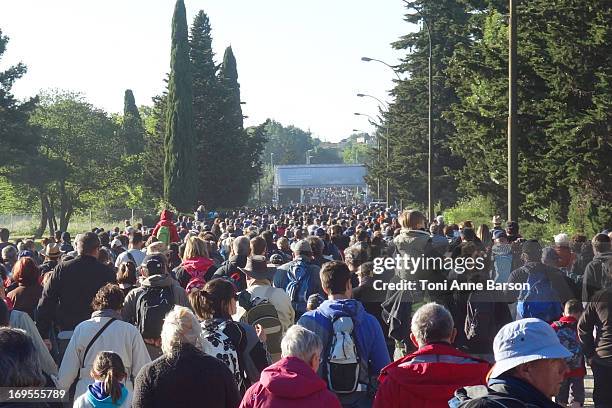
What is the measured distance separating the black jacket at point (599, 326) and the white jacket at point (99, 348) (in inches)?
157

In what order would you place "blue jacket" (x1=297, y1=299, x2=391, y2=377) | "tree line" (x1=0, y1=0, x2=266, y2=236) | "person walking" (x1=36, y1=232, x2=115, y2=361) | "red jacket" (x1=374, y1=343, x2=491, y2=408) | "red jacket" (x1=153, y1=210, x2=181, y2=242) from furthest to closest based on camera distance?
"tree line" (x1=0, y1=0, x2=266, y2=236)
"red jacket" (x1=153, y1=210, x2=181, y2=242)
"person walking" (x1=36, y1=232, x2=115, y2=361)
"blue jacket" (x1=297, y1=299, x2=391, y2=377)
"red jacket" (x1=374, y1=343, x2=491, y2=408)

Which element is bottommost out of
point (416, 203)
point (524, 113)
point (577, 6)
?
point (416, 203)

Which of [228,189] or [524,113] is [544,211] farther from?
[228,189]

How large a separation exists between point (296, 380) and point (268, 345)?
356 centimetres

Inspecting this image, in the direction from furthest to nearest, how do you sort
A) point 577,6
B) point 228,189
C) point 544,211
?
point 228,189, point 544,211, point 577,6

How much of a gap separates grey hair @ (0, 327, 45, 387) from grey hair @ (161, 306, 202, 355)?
1.14 metres

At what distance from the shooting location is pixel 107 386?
630 centimetres

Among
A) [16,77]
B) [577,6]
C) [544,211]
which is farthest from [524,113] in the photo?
[16,77]

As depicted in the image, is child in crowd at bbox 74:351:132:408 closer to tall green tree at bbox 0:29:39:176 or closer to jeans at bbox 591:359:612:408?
jeans at bbox 591:359:612:408

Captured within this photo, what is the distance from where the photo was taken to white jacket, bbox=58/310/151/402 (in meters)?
7.21

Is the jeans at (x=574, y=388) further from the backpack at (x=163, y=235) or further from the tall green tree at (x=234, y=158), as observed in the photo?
the tall green tree at (x=234, y=158)

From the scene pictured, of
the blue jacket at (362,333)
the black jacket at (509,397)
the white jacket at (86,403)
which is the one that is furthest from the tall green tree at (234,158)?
the black jacket at (509,397)

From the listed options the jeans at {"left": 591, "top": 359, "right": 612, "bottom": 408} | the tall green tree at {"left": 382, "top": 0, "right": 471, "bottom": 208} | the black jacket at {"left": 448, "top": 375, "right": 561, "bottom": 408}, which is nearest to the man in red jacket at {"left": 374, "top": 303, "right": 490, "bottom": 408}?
the black jacket at {"left": 448, "top": 375, "right": 561, "bottom": 408}

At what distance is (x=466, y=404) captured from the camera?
12.8 feet
